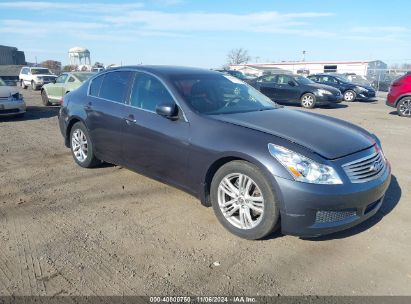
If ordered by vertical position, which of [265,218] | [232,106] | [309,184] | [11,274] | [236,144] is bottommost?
[11,274]

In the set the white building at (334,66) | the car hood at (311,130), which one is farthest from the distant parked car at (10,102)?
the white building at (334,66)

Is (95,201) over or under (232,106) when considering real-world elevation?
under

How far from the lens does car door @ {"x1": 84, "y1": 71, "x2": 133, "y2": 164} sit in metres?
4.80

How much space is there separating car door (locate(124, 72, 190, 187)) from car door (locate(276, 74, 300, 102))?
12674 mm

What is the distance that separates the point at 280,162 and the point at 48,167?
13.6 ft

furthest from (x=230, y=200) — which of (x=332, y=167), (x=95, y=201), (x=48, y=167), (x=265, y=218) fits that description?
(x=48, y=167)

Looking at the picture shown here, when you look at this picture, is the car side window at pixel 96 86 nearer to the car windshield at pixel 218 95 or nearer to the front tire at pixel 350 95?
the car windshield at pixel 218 95

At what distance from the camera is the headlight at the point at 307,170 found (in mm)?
3135

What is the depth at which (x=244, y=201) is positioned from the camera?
3.49 meters

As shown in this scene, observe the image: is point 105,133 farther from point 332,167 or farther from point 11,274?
point 332,167

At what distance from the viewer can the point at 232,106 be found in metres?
4.37

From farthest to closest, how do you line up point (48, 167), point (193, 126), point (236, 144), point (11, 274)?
point (48, 167) → point (193, 126) → point (236, 144) → point (11, 274)

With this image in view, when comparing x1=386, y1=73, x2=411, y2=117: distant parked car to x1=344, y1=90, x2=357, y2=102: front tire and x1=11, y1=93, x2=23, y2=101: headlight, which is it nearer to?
x1=344, y1=90, x2=357, y2=102: front tire

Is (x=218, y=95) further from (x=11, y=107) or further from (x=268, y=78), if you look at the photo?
(x=268, y=78)
